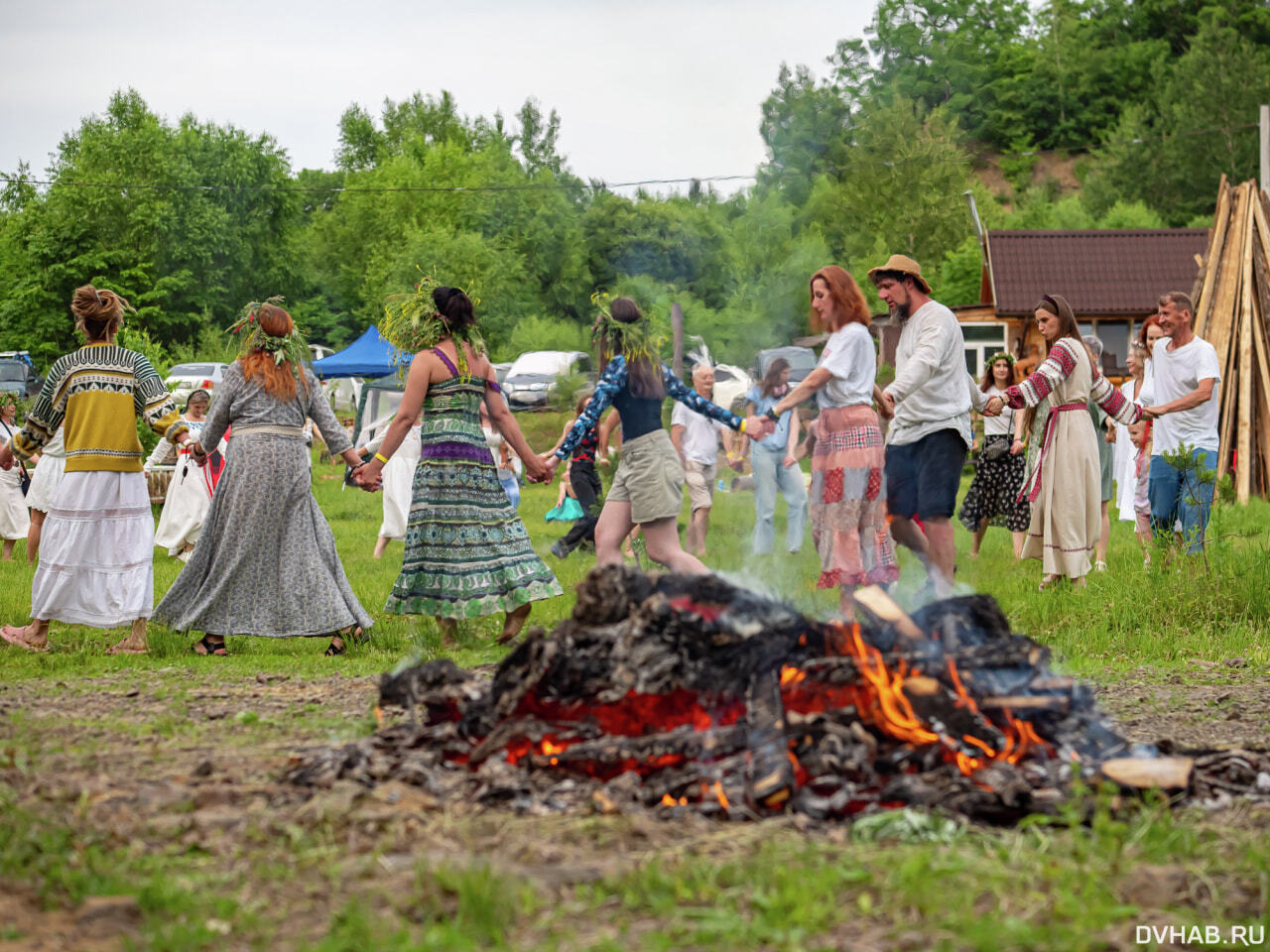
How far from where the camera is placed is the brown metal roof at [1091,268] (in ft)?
120

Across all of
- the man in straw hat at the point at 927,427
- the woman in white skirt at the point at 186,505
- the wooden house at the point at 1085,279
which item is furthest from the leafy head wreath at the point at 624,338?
the wooden house at the point at 1085,279

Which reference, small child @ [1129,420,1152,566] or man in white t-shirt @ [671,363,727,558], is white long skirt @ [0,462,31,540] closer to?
man in white t-shirt @ [671,363,727,558]

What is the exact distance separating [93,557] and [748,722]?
17.6 ft

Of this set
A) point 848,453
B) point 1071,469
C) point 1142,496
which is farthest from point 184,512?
point 1142,496

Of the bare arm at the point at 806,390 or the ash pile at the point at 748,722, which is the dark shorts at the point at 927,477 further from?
the ash pile at the point at 748,722

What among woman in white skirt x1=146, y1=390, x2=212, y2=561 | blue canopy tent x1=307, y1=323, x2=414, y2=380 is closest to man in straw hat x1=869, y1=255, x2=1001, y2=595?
woman in white skirt x1=146, y1=390, x2=212, y2=561

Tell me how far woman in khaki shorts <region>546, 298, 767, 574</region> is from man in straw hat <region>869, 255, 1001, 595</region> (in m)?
1.00

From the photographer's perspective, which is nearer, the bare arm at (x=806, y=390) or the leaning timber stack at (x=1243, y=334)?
the bare arm at (x=806, y=390)

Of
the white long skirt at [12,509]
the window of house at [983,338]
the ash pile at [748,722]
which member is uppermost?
the window of house at [983,338]

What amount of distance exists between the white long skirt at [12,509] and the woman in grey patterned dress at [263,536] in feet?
25.6

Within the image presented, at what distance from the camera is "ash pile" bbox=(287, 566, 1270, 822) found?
14.1ft

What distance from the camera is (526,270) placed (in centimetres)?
3512

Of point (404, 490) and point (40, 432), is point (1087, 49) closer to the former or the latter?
point (404, 490)

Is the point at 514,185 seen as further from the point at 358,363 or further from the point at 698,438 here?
the point at 698,438
